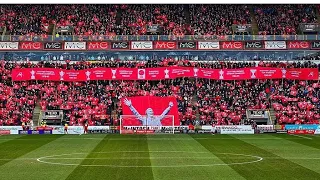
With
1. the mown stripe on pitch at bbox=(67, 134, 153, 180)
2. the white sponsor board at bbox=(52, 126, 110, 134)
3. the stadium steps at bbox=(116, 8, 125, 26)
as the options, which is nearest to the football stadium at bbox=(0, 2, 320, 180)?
the white sponsor board at bbox=(52, 126, 110, 134)

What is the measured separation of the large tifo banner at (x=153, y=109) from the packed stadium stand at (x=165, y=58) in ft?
3.25

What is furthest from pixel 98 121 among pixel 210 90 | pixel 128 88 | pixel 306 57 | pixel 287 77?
pixel 306 57

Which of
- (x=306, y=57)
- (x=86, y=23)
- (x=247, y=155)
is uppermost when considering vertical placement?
(x=86, y=23)

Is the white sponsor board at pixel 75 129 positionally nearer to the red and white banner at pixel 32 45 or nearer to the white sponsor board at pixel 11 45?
the red and white banner at pixel 32 45

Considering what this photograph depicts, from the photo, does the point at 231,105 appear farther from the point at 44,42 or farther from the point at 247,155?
the point at 247,155

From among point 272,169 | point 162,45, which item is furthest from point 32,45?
point 272,169

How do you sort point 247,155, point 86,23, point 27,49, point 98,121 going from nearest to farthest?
point 247,155
point 98,121
point 27,49
point 86,23

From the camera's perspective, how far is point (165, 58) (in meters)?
69.2

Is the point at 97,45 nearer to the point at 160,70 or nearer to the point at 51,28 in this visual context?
the point at 51,28

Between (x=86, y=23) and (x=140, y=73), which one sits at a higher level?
(x=86, y=23)

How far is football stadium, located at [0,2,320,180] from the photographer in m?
56.9

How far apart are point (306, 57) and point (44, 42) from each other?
3550cm

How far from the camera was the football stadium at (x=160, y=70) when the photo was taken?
56906 mm

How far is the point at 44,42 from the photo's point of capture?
68.6 m
